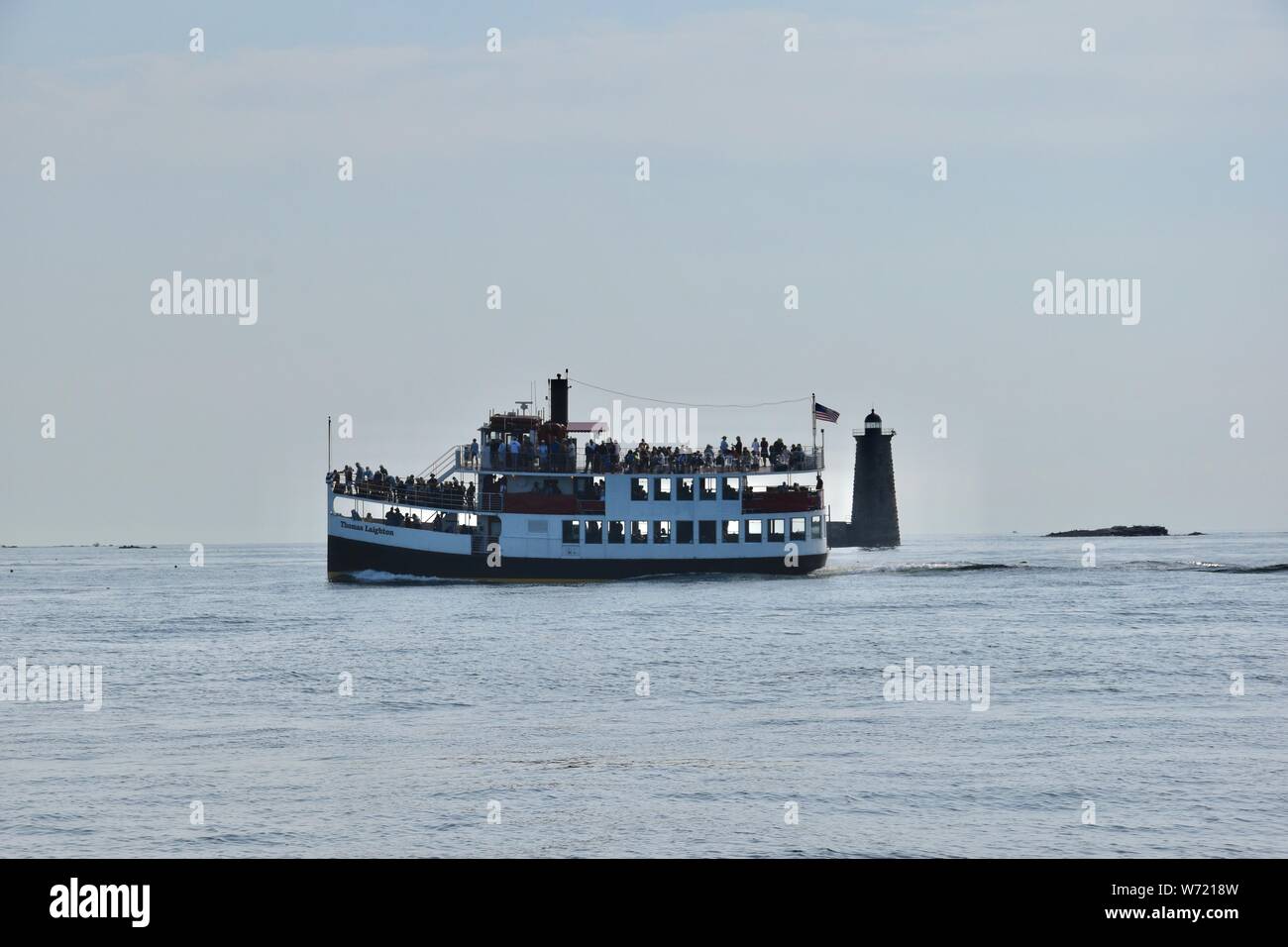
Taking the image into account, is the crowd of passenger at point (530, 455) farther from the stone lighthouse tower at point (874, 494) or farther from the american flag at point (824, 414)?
the stone lighthouse tower at point (874, 494)

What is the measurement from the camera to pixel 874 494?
13750 centimetres

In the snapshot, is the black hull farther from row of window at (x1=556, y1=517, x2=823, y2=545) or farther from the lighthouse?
the lighthouse

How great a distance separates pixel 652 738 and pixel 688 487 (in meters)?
46.9

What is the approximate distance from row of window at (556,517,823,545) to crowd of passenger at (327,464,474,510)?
155 inches

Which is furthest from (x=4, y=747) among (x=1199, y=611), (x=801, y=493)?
(x=801, y=493)

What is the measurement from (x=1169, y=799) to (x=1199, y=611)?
39930mm

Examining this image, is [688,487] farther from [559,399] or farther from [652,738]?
Answer: [652,738]

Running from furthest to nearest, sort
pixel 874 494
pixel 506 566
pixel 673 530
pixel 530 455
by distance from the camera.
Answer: pixel 874 494
pixel 673 530
pixel 530 455
pixel 506 566

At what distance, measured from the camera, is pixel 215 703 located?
31391 millimetres

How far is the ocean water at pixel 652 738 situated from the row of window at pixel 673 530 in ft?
49.6

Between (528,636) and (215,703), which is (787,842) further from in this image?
(528,636)

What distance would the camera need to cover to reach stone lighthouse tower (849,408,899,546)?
451 feet

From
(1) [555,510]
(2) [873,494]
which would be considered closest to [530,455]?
(1) [555,510]
